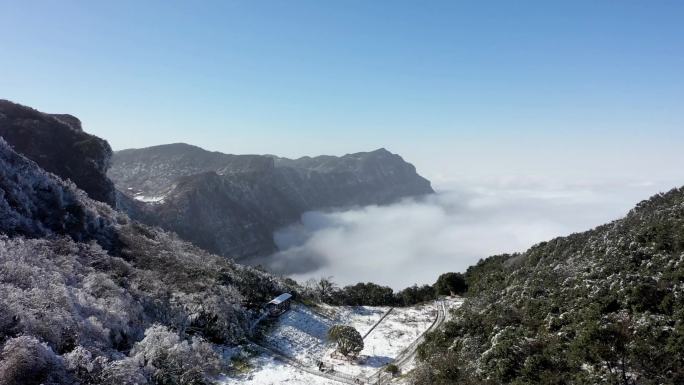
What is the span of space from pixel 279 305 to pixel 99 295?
77.1ft

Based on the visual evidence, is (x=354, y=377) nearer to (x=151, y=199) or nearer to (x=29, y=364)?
(x=29, y=364)

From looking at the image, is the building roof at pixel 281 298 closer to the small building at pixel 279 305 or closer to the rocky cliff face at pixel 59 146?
the small building at pixel 279 305

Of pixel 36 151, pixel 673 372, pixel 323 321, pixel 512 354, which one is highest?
pixel 36 151

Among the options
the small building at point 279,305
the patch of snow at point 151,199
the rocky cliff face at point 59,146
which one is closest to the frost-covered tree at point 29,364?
the small building at point 279,305

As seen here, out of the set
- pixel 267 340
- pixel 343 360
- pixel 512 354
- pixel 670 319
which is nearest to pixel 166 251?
pixel 267 340

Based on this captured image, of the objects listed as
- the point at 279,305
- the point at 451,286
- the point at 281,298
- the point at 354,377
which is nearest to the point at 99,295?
the point at 354,377

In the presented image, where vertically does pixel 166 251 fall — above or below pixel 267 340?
above

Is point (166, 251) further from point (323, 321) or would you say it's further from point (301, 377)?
point (301, 377)

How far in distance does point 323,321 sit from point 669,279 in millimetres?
37496

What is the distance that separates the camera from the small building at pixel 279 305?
54344 mm

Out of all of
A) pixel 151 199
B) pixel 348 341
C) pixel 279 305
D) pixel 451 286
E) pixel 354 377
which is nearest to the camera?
pixel 354 377

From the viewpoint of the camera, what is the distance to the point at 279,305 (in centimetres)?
5569

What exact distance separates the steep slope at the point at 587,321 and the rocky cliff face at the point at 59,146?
2963 inches

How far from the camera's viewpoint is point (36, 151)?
3130 inches
